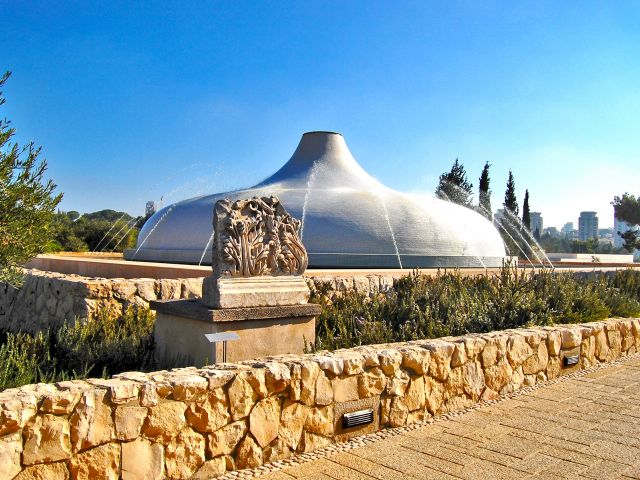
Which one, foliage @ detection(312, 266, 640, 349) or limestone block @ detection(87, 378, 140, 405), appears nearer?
limestone block @ detection(87, 378, 140, 405)

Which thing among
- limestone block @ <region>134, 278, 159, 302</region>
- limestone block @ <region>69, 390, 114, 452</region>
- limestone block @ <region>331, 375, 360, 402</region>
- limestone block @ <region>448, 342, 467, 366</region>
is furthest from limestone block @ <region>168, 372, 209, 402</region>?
limestone block @ <region>134, 278, 159, 302</region>

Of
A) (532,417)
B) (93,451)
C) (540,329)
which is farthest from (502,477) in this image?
(540,329)

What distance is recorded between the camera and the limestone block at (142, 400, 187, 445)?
12.2ft

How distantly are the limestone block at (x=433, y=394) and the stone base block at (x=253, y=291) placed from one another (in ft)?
5.28

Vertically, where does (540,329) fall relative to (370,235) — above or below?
below

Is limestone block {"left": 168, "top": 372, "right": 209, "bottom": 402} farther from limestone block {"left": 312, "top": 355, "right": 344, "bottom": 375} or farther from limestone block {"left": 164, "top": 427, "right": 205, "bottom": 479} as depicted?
limestone block {"left": 312, "top": 355, "right": 344, "bottom": 375}

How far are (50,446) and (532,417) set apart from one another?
3.79 meters

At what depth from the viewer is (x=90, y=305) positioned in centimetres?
797

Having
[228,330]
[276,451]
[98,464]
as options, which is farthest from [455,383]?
[98,464]

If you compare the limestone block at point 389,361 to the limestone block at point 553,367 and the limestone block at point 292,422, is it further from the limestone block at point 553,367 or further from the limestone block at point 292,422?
the limestone block at point 553,367

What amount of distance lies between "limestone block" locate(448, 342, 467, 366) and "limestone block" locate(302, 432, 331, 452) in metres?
1.55

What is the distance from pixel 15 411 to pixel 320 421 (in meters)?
2.08

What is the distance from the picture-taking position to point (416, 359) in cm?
516

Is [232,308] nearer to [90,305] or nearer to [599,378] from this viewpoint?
[90,305]
